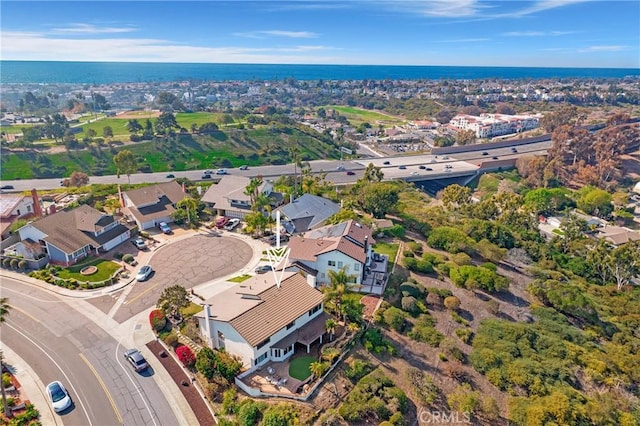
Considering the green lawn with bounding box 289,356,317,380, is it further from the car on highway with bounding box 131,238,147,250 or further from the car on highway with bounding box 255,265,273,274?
the car on highway with bounding box 131,238,147,250

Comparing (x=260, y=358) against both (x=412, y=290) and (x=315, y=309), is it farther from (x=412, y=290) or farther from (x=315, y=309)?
(x=412, y=290)

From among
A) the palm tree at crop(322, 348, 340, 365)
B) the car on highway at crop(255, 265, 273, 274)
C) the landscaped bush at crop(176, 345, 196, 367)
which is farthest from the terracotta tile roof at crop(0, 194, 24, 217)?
the palm tree at crop(322, 348, 340, 365)

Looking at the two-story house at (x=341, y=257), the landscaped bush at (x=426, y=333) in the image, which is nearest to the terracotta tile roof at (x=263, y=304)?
the two-story house at (x=341, y=257)

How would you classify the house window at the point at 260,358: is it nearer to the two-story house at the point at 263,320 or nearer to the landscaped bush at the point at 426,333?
the two-story house at the point at 263,320

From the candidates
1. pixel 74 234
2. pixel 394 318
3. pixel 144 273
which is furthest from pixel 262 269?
pixel 74 234

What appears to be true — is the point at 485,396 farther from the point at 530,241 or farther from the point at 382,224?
the point at 530,241
